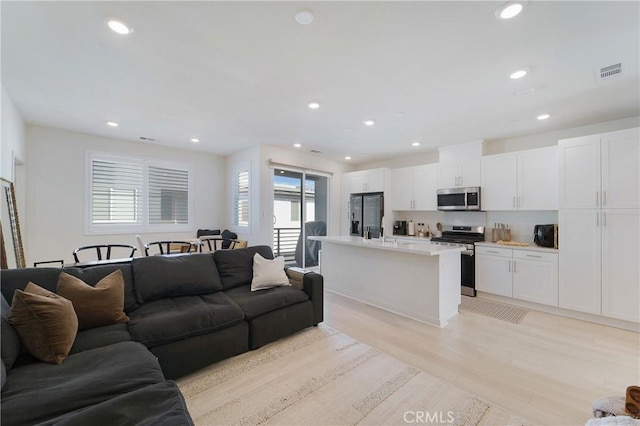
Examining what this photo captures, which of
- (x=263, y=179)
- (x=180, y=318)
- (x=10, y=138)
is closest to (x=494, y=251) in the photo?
(x=263, y=179)

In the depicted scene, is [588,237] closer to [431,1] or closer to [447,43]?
[447,43]

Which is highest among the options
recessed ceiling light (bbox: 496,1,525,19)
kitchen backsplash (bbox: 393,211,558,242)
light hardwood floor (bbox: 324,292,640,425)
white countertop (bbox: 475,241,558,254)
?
recessed ceiling light (bbox: 496,1,525,19)

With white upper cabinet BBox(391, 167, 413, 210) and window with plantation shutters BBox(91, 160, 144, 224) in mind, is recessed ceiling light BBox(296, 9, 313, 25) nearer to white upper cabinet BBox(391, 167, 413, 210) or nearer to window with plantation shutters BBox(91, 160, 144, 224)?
white upper cabinet BBox(391, 167, 413, 210)

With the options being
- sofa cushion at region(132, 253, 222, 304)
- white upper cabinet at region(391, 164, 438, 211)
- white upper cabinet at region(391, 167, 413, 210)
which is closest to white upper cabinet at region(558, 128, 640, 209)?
white upper cabinet at region(391, 164, 438, 211)

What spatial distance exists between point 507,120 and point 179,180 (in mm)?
5906

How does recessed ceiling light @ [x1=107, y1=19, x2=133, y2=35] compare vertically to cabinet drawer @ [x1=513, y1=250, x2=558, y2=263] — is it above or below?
above

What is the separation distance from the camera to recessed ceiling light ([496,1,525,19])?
170 cm

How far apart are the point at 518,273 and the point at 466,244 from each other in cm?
81

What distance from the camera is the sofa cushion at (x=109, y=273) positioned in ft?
7.29

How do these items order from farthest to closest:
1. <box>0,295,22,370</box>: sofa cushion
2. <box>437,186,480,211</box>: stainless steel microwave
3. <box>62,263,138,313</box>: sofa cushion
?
1. <box>437,186,480,211</box>: stainless steel microwave
2. <box>62,263,138,313</box>: sofa cushion
3. <box>0,295,22,370</box>: sofa cushion

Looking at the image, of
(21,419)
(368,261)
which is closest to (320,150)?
(368,261)

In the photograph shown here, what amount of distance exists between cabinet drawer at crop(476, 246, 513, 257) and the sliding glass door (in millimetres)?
3251

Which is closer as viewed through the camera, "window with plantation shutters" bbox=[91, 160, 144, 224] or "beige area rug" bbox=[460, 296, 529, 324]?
"beige area rug" bbox=[460, 296, 529, 324]

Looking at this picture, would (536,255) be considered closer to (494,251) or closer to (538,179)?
(494,251)
